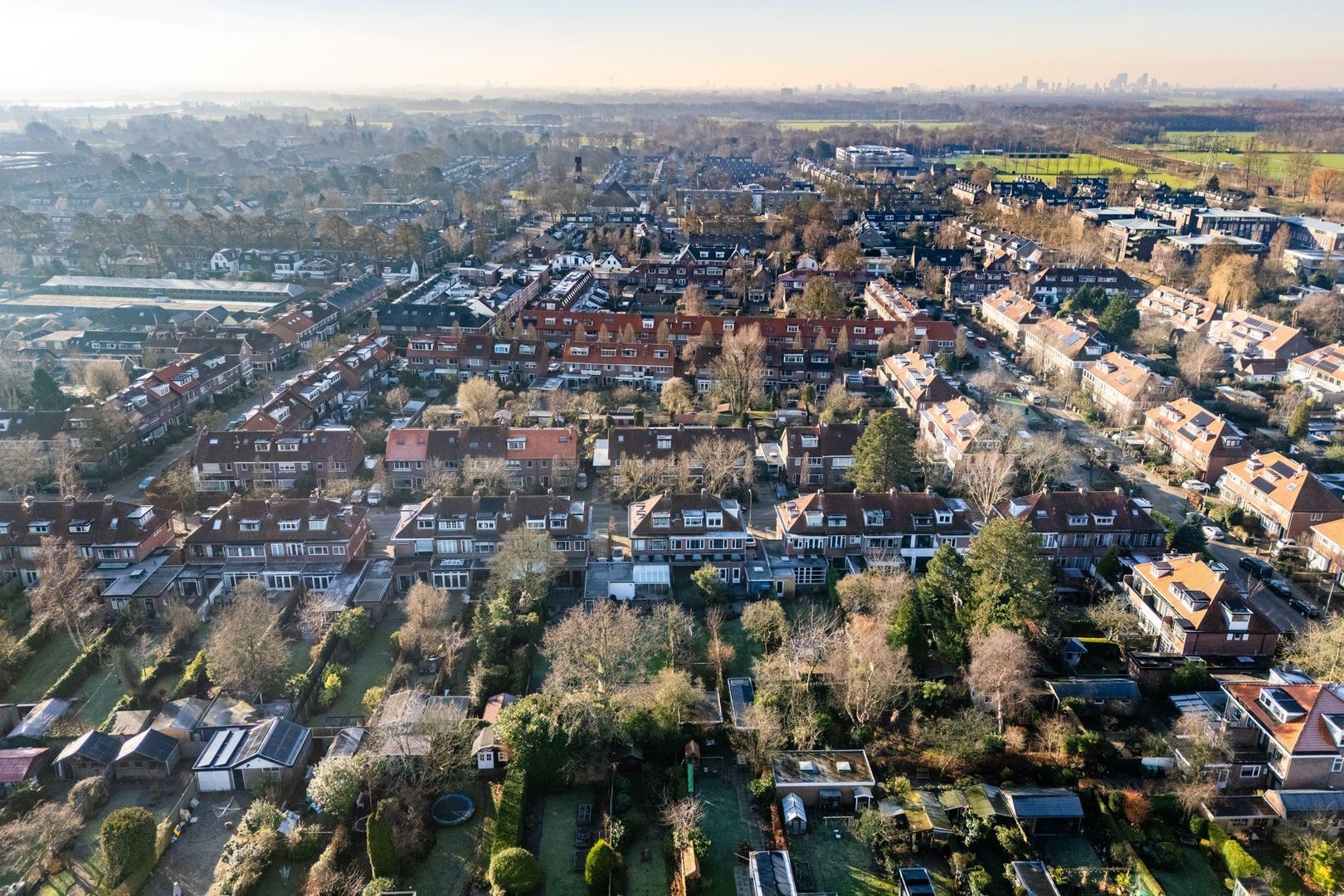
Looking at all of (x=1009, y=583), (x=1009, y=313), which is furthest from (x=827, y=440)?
(x=1009, y=313)

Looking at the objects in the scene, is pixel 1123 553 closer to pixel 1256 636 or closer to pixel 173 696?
pixel 1256 636

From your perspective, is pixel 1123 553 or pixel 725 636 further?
pixel 1123 553

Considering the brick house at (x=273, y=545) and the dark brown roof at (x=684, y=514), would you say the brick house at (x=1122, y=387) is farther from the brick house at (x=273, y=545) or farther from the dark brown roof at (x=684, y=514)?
the brick house at (x=273, y=545)

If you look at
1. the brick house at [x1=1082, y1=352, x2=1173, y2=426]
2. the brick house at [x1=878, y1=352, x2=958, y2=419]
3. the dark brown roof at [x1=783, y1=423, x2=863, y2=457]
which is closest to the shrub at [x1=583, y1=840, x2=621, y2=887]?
the dark brown roof at [x1=783, y1=423, x2=863, y2=457]

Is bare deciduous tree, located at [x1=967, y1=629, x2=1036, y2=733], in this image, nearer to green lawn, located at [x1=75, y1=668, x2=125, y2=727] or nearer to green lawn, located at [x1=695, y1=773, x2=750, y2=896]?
green lawn, located at [x1=695, y1=773, x2=750, y2=896]

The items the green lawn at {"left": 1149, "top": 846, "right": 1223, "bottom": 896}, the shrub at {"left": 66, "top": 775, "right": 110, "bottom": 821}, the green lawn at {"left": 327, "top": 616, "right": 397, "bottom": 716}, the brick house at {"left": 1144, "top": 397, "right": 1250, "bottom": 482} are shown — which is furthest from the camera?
the brick house at {"left": 1144, "top": 397, "right": 1250, "bottom": 482}

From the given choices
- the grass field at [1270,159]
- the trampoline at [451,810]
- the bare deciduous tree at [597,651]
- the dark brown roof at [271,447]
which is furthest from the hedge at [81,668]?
the grass field at [1270,159]

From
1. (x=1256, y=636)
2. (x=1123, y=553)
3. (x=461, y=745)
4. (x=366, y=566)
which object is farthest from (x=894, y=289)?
(x=461, y=745)
